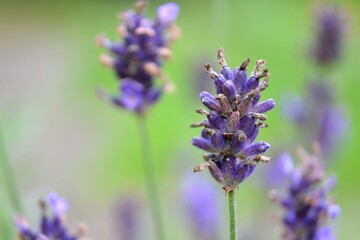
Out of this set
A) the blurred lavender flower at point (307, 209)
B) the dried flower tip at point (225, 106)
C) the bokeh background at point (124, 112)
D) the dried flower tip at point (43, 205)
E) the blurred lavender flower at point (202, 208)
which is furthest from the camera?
the bokeh background at point (124, 112)

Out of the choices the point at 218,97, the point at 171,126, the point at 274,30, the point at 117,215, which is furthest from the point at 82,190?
the point at 218,97

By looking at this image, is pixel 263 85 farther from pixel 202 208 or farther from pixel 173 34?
pixel 202 208

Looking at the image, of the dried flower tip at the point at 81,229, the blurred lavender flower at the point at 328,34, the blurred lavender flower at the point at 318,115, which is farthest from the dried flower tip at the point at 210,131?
the blurred lavender flower at the point at 318,115

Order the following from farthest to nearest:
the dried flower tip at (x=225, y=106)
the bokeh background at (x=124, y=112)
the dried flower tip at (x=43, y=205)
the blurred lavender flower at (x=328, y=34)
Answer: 1. the bokeh background at (x=124, y=112)
2. the blurred lavender flower at (x=328, y=34)
3. the dried flower tip at (x=43, y=205)
4. the dried flower tip at (x=225, y=106)

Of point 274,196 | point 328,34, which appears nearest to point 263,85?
point 274,196

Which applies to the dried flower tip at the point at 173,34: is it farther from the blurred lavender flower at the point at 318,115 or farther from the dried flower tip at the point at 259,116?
the blurred lavender flower at the point at 318,115

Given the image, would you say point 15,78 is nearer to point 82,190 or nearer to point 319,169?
point 82,190
